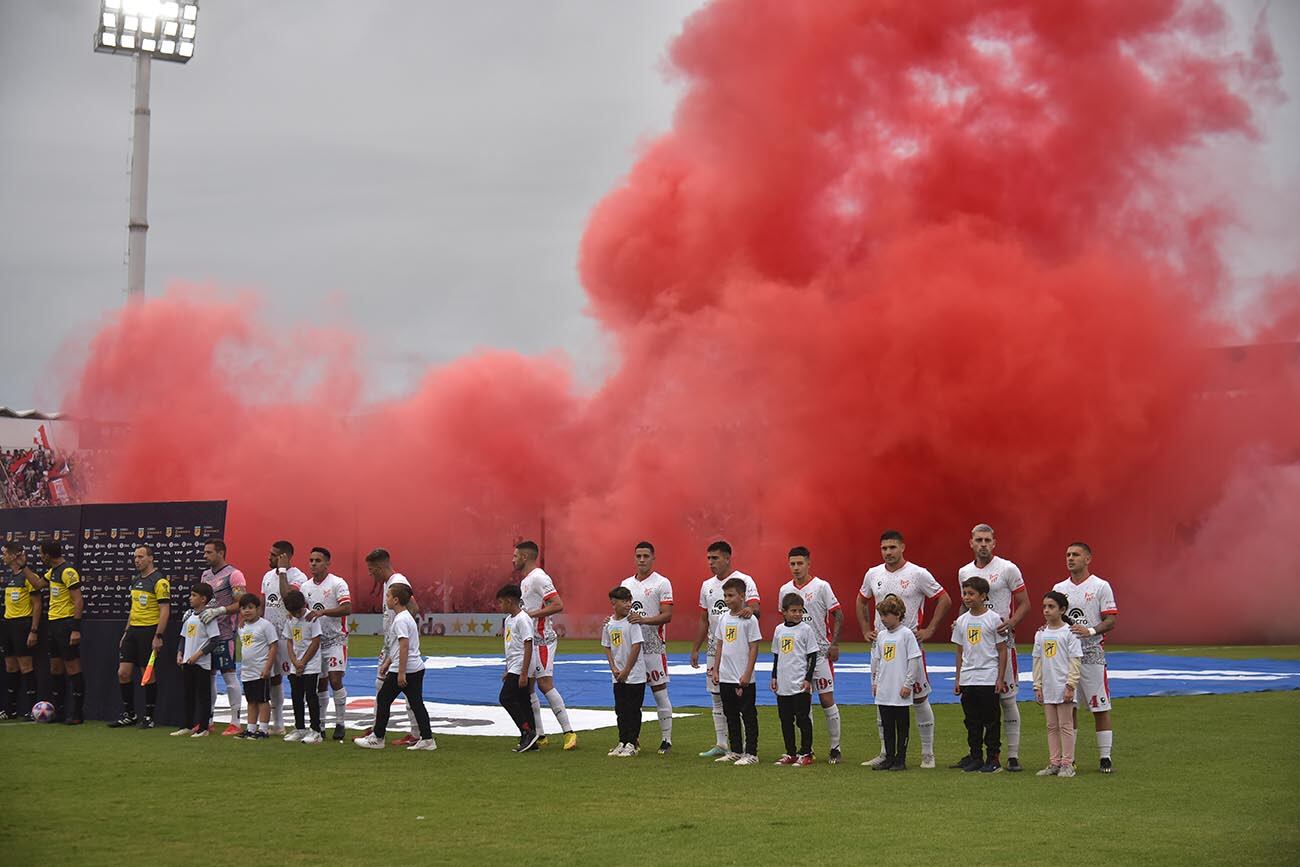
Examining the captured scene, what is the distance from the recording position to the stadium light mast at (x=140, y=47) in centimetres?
4791

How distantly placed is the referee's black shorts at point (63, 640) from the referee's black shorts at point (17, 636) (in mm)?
555

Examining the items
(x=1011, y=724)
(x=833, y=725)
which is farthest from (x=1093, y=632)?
(x=833, y=725)

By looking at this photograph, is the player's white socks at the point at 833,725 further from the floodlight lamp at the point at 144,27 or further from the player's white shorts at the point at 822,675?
the floodlight lamp at the point at 144,27

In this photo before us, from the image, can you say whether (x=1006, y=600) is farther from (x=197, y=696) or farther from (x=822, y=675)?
(x=197, y=696)

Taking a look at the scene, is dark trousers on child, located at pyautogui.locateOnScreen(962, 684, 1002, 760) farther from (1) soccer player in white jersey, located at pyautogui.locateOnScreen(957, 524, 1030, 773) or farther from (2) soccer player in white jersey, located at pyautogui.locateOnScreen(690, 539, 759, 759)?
(2) soccer player in white jersey, located at pyautogui.locateOnScreen(690, 539, 759, 759)

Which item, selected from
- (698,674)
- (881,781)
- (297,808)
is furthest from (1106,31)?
(297,808)

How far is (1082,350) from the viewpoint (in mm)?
35062

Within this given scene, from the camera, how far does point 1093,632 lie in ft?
41.7

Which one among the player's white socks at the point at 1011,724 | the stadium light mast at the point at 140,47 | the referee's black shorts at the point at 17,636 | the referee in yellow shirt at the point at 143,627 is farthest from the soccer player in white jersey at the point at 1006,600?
the stadium light mast at the point at 140,47

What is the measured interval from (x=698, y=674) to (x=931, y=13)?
19272 mm

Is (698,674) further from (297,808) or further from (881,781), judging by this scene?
(297,808)

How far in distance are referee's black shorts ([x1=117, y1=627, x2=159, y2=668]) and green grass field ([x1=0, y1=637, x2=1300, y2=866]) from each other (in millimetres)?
1457

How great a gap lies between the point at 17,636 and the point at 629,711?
29.3 feet

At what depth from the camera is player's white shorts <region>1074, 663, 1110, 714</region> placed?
12.7 m
